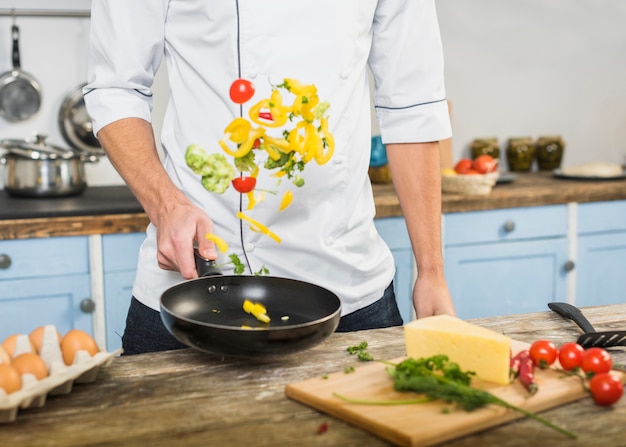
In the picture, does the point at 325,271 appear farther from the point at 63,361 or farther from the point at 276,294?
the point at 63,361

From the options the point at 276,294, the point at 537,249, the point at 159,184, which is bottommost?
the point at 537,249

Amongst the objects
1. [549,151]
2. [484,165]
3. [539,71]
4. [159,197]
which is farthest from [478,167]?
[159,197]

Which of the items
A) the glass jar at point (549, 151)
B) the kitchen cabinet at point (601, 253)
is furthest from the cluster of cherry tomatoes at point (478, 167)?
the glass jar at point (549, 151)

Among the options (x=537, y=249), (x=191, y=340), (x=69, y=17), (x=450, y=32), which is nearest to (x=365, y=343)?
(x=191, y=340)

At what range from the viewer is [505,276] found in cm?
264

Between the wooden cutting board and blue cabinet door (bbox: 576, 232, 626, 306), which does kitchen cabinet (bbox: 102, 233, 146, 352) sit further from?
blue cabinet door (bbox: 576, 232, 626, 306)

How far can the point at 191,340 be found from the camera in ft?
3.29

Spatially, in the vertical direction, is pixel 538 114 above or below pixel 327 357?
above

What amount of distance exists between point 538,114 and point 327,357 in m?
2.46

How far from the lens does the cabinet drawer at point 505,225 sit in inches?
101

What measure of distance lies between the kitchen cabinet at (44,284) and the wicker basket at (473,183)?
1.14 m

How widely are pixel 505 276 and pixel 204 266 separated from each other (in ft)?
5.58

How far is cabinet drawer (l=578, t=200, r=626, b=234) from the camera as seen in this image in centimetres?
272

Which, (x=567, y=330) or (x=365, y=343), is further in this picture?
(x=567, y=330)
